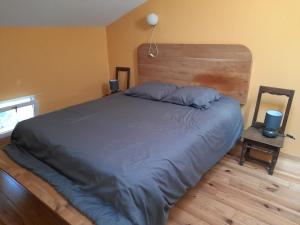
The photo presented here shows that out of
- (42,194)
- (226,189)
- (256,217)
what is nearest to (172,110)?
(226,189)

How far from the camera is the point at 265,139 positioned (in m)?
2.20

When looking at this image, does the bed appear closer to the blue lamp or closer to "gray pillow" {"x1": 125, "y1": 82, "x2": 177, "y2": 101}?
"gray pillow" {"x1": 125, "y1": 82, "x2": 177, "y2": 101}

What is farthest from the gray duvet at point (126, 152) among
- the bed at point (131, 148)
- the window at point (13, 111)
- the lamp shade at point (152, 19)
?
the lamp shade at point (152, 19)

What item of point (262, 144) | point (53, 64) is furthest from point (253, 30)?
point (53, 64)

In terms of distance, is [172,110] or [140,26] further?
[140,26]

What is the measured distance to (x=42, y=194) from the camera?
157 centimetres

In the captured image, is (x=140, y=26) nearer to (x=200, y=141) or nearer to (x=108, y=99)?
(x=108, y=99)

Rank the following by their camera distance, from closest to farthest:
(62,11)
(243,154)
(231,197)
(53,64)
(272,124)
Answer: (231,197)
(272,124)
(243,154)
(62,11)
(53,64)

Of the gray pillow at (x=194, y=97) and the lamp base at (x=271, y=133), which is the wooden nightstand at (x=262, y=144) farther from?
the gray pillow at (x=194, y=97)

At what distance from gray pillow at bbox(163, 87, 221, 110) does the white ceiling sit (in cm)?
144

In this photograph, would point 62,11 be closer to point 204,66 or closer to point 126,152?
point 204,66

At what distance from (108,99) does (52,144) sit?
116 cm

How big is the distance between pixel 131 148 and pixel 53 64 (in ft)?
6.96

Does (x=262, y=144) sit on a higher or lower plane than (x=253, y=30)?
lower
